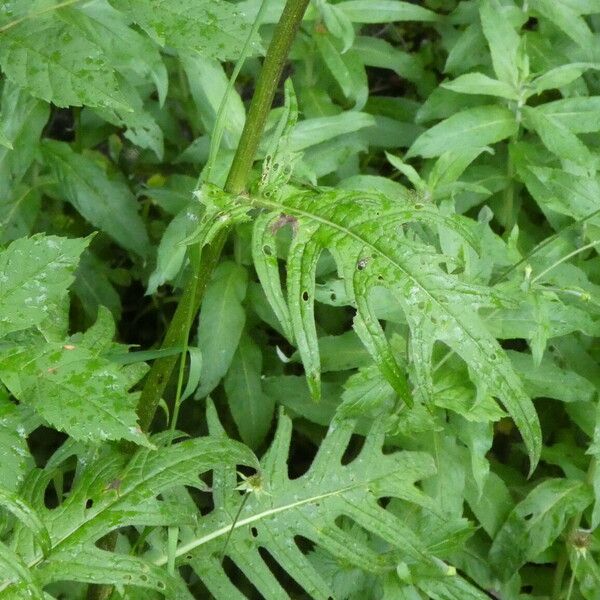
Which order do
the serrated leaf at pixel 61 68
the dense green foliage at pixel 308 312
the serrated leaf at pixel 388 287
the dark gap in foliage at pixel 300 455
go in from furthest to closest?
1. the dark gap in foliage at pixel 300 455
2. the serrated leaf at pixel 61 68
3. the dense green foliage at pixel 308 312
4. the serrated leaf at pixel 388 287

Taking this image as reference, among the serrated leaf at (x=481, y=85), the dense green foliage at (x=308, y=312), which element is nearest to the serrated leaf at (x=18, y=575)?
the dense green foliage at (x=308, y=312)

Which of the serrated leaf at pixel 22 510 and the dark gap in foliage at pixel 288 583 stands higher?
the serrated leaf at pixel 22 510

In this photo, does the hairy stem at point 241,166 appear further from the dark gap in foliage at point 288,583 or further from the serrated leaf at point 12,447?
the dark gap in foliage at point 288,583

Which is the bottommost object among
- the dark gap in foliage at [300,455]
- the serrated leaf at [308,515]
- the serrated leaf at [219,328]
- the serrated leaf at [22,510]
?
the dark gap in foliage at [300,455]

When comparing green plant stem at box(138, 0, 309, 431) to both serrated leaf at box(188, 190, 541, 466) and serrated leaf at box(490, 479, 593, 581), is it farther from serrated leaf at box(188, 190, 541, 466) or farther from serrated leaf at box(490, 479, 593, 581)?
serrated leaf at box(490, 479, 593, 581)

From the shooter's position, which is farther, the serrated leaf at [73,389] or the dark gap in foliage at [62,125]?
the dark gap in foliage at [62,125]

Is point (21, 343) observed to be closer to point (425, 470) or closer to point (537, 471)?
point (425, 470)

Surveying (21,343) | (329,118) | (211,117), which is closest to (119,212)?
(211,117)

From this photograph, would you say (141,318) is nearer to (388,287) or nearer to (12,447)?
(12,447)
